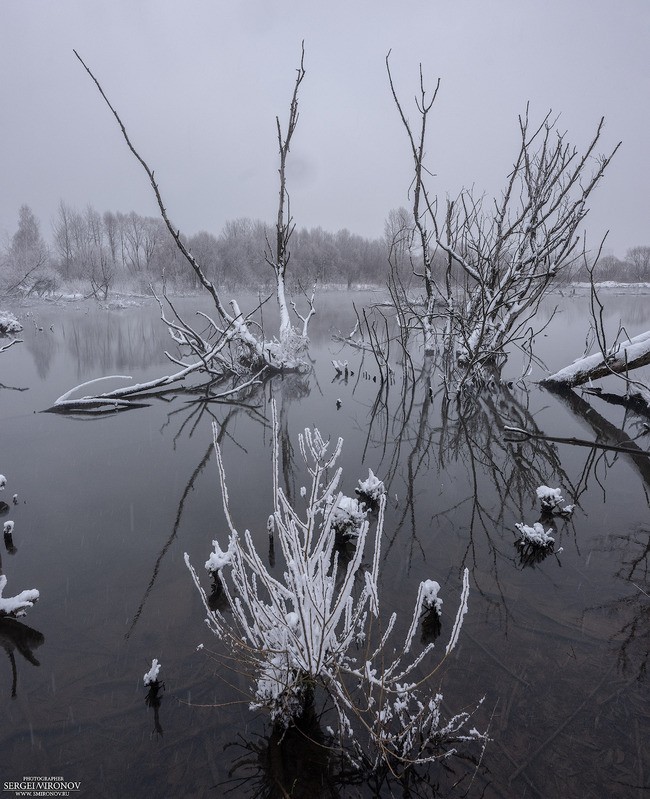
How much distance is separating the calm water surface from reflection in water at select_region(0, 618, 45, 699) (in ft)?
0.04

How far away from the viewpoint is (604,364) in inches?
320

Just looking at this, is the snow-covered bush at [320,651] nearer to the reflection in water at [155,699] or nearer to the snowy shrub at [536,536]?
the reflection in water at [155,699]

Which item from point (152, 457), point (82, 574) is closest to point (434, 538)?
point (82, 574)

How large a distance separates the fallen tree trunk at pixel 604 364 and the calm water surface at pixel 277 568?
1.27m

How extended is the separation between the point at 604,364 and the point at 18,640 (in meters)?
9.52

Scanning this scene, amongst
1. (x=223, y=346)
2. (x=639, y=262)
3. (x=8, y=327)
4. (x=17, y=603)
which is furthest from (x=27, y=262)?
(x=639, y=262)

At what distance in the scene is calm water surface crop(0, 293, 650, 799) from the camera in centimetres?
202

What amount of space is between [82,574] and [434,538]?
3069 mm

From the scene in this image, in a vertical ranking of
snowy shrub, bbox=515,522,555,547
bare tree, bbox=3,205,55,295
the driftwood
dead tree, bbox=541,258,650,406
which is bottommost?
the driftwood

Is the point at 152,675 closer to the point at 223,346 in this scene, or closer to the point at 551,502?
the point at 551,502

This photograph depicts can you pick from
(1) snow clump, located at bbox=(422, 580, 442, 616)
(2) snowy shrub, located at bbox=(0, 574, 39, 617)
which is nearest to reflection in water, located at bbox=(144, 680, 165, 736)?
(2) snowy shrub, located at bbox=(0, 574, 39, 617)

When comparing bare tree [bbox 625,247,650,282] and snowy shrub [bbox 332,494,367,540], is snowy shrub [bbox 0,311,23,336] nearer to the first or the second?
snowy shrub [bbox 332,494,367,540]

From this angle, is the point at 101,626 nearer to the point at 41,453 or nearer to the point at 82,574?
the point at 82,574

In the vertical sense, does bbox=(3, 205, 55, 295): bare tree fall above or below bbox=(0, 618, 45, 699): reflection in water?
above
